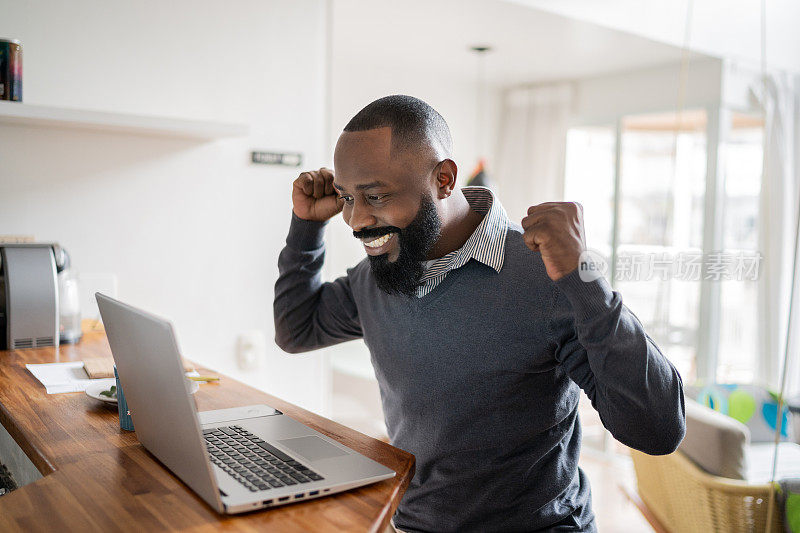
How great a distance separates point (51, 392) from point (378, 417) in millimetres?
2748

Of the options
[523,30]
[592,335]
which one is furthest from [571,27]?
[592,335]

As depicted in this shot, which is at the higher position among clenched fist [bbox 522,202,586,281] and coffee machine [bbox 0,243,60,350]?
clenched fist [bbox 522,202,586,281]

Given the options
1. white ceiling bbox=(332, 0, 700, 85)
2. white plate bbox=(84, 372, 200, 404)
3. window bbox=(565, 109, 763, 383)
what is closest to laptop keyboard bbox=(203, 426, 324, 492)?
white plate bbox=(84, 372, 200, 404)

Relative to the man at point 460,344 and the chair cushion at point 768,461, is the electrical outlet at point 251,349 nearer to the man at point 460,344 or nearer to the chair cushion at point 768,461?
the man at point 460,344

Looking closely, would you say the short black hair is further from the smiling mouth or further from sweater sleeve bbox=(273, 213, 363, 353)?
sweater sleeve bbox=(273, 213, 363, 353)

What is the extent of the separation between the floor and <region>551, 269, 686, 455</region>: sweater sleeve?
197 cm

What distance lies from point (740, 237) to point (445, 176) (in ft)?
6.02

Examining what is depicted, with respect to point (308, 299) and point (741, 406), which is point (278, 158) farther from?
point (741, 406)

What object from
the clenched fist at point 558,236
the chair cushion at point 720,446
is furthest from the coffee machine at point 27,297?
the chair cushion at point 720,446

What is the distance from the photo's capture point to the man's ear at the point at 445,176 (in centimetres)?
135

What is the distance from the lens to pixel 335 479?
0.92 metres

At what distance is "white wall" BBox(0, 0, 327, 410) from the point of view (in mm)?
2111

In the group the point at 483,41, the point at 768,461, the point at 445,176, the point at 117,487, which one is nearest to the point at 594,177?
the point at 483,41

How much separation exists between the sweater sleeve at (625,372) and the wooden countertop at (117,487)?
1.10 ft
